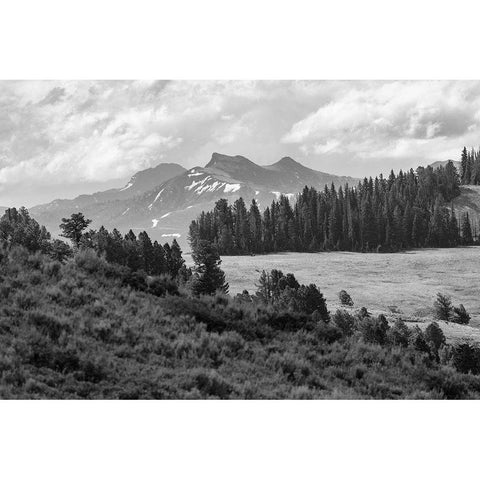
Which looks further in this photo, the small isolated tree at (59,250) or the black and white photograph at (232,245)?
the small isolated tree at (59,250)

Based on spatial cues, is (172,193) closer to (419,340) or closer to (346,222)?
(419,340)

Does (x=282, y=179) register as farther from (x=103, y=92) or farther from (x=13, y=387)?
(x=13, y=387)

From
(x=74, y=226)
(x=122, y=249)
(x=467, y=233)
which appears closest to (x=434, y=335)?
(x=467, y=233)

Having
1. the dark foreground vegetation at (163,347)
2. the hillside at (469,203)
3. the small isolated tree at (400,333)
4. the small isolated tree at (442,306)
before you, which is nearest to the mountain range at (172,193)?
the dark foreground vegetation at (163,347)

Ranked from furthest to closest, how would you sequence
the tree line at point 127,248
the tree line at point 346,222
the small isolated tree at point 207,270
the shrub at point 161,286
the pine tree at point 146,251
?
the tree line at point 346,222 < the pine tree at point 146,251 < the tree line at point 127,248 < the small isolated tree at point 207,270 < the shrub at point 161,286

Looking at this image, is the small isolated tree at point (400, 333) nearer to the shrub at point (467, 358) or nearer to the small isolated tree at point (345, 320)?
the small isolated tree at point (345, 320)
